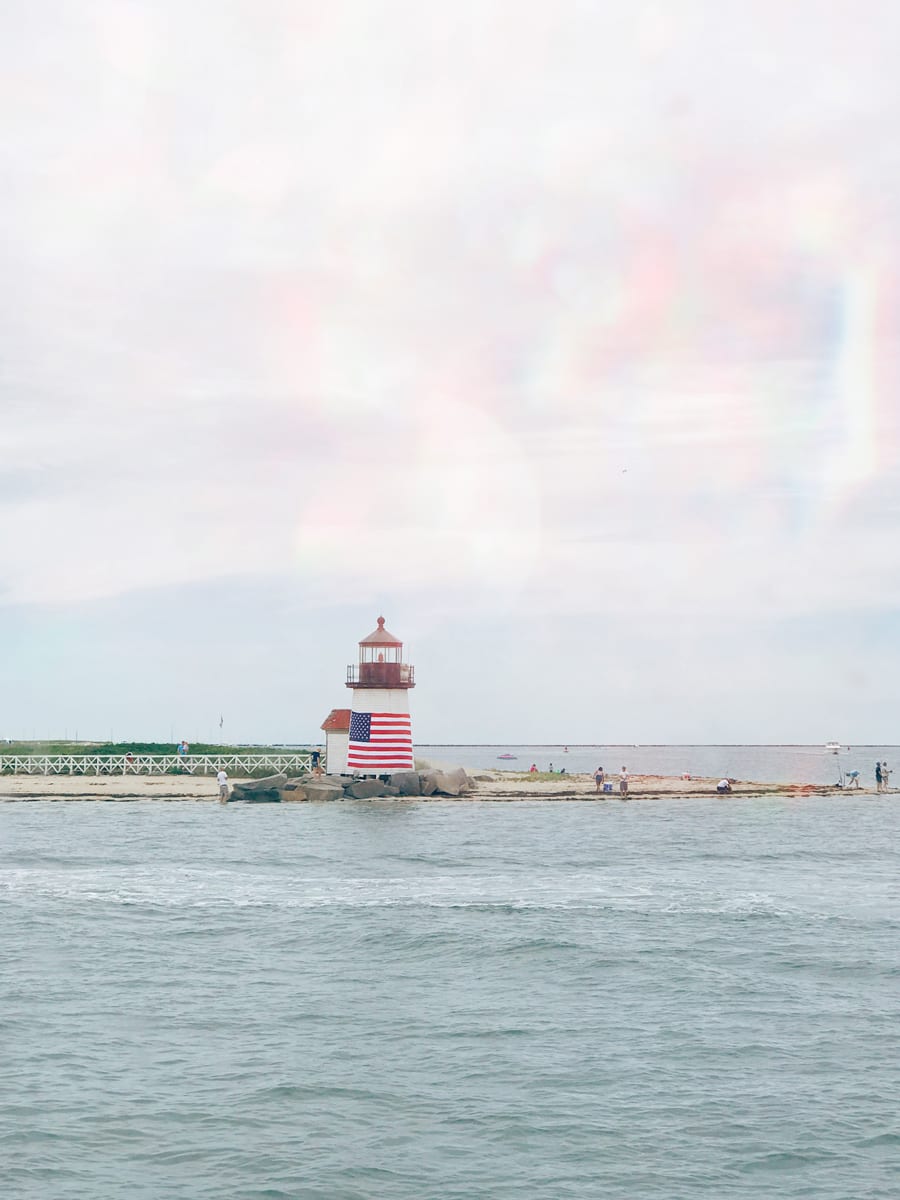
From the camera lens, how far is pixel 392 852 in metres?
45.3

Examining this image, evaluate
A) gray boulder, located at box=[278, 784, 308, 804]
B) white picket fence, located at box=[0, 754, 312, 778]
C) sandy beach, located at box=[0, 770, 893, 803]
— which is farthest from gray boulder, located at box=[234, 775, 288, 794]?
white picket fence, located at box=[0, 754, 312, 778]

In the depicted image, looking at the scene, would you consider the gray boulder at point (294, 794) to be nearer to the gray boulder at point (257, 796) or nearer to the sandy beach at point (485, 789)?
the gray boulder at point (257, 796)

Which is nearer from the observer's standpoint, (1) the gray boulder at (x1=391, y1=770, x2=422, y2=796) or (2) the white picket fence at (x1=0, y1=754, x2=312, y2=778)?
(1) the gray boulder at (x1=391, y1=770, x2=422, y2=796)

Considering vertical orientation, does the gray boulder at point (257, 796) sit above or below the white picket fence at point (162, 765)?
below

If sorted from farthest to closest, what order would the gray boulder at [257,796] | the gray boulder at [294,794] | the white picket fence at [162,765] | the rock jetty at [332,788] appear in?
the white picket fence at [162,765], the gray boulder at [257,796], the gray boulder at [294,794], the rock jetty at [332,788]

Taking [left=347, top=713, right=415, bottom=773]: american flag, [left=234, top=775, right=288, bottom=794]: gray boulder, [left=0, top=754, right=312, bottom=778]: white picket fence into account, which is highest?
[left=347, top=713, right=415, bottom=773]: american flag

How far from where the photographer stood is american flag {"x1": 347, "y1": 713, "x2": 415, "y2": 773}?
66.1 m

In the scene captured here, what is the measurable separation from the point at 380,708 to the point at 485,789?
42.6 ft

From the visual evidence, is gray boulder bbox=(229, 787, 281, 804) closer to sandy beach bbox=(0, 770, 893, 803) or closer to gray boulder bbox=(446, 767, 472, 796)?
sandy beach bbox=(0, 770, 893, 803)

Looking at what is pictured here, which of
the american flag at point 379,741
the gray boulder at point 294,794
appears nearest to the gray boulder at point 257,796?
the gray boulder at point 294,794

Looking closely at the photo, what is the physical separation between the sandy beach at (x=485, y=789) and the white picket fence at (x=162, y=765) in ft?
7.48

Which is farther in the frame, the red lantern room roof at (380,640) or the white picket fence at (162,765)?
the white picket fence at (162,765)

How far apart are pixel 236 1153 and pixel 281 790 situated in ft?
169

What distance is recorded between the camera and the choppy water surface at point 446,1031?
15.6 meters
